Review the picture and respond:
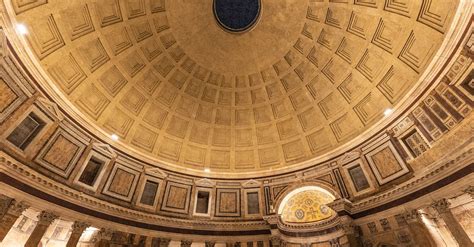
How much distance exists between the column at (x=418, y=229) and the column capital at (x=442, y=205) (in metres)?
1.01

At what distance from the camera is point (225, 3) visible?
17.9 meters

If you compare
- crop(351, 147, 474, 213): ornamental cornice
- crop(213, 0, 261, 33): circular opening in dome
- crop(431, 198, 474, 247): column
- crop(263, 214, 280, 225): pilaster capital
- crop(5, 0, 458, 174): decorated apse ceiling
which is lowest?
crop(431, 198, 474, 247): column

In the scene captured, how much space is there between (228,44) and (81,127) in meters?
11.8

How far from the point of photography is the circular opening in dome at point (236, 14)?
1783 cm

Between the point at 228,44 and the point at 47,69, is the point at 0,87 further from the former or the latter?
the point at 228,44

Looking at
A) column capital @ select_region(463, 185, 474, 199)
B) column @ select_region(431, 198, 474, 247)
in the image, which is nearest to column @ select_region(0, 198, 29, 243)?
column @ select_region(431, 198, 474, 247)

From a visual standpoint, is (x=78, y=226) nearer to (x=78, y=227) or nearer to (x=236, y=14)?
(x=78, y=227)

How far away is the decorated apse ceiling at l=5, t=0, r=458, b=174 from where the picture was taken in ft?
45.7

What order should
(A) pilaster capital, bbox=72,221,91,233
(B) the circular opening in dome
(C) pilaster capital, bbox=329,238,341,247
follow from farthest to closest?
(B) the circular opening in dome
(C) pilaster capital, bbox=329,238,341,247
(A) pilaster capital, bbox=72,221,91,233

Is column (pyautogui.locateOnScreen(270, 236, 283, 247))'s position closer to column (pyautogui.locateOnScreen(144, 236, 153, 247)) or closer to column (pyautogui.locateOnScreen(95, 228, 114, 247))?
column (pyautogui.locateOnScreen(144, 236, 153, 247))

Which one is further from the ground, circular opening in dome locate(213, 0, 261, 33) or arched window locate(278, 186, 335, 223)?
circular opening in dome locate(213, 0, 261, 33)

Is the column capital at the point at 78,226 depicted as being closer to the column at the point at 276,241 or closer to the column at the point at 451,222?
the column at the point at 276,241

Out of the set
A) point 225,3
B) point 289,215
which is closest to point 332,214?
point 289,215

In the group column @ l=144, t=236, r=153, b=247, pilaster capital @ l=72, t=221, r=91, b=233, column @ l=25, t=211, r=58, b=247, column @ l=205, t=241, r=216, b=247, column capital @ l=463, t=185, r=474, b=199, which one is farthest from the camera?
column @ l=205, t=241, r=216, b=247
